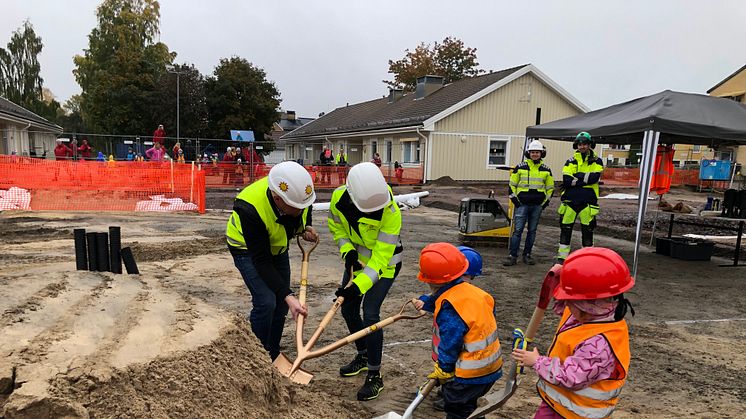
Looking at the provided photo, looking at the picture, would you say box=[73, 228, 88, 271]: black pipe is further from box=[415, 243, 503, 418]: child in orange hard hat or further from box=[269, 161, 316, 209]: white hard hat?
box=[415, 243, 503, 418]: child in orange hard hat

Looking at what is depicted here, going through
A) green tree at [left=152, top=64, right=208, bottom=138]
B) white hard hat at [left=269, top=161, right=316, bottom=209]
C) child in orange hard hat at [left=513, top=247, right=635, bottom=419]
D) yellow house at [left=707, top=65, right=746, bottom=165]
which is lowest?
child in orange hard hat at [left=513, top=247, right=635, bottom=419]

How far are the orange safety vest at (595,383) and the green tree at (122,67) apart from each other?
34.5 m

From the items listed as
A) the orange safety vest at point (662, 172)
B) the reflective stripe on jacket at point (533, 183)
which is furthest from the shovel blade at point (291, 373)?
the orange safety vest at point (662, 172)

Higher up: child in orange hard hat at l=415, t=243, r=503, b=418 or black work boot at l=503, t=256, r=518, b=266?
child in orange hard hat at l=415, t=243, r=503, b=418

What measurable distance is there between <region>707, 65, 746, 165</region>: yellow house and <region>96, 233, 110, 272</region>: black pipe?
109 feet

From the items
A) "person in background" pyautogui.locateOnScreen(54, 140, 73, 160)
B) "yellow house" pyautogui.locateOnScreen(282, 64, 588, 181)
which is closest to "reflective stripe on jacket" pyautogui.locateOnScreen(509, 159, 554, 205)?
"yellow house" pyautogui.locateOnScreen(282, 64, 588, 181)

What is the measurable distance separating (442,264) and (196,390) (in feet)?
4.50

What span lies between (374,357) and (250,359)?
105cm

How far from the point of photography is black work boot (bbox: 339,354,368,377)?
3738mm

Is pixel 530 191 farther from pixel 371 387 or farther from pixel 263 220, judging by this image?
pixel 263 220

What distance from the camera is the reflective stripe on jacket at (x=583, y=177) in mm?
6773

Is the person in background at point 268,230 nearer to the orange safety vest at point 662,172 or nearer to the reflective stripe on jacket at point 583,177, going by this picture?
the reflective stripe on jacket at point 583,177

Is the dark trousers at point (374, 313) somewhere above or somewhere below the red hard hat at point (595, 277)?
below

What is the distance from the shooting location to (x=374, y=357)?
347cm
